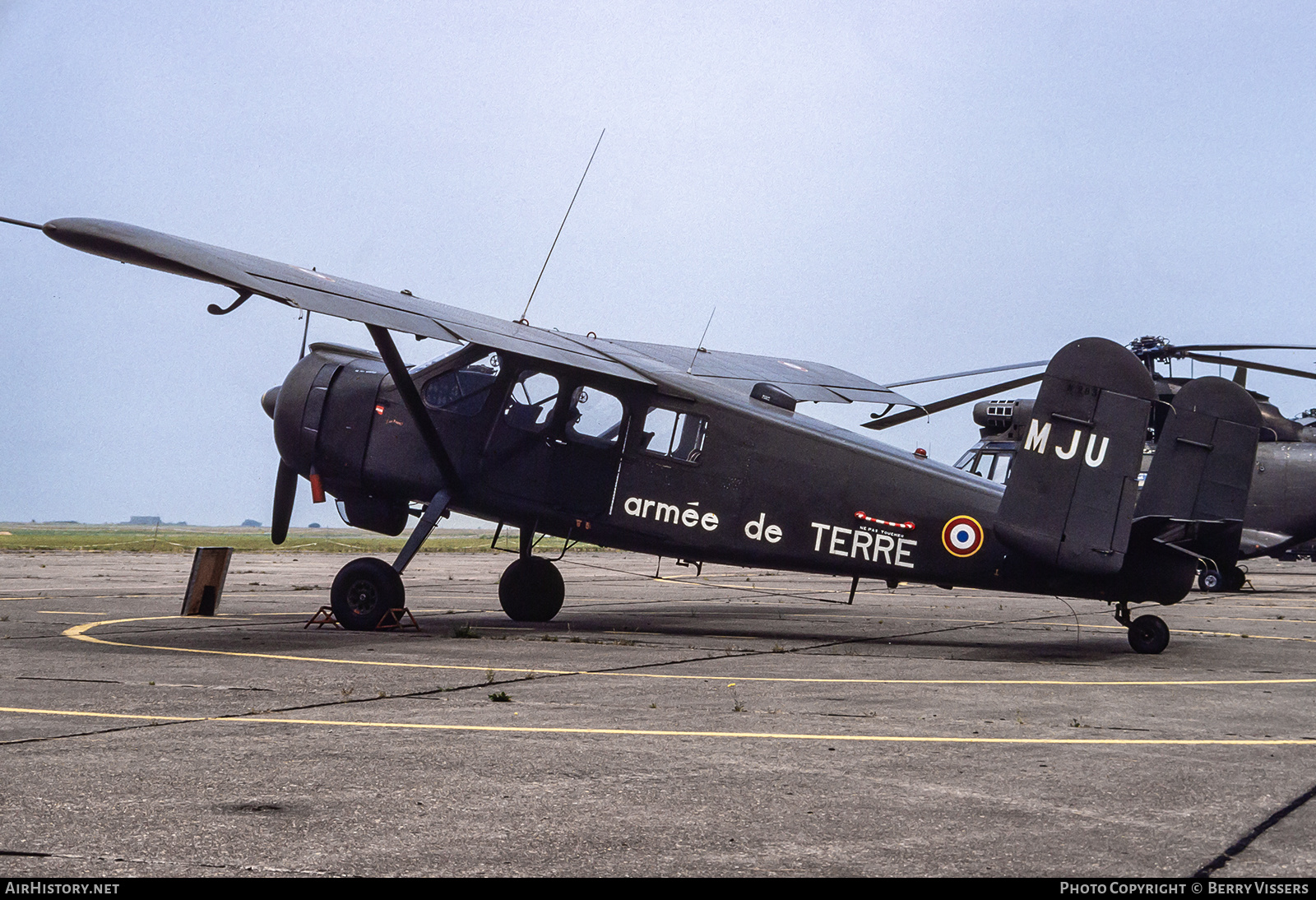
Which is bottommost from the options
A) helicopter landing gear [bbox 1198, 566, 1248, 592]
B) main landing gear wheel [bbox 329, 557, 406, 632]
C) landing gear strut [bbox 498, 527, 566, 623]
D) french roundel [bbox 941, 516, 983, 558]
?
main landing gear wheel [bbox 329, 557, 406, 632]

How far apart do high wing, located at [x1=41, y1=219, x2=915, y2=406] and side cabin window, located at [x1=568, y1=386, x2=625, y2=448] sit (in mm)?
403

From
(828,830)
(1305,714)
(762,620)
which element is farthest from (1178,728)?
(762,620)

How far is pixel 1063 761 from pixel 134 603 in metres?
14.1

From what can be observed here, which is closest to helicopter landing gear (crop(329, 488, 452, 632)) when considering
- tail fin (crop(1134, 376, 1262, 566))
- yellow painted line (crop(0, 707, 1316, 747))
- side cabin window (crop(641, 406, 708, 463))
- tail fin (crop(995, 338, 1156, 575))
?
side cabin window (crop(641, 406, 708, 463))

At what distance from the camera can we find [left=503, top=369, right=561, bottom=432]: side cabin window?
13234mm

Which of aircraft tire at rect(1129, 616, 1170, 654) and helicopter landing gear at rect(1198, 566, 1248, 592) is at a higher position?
helicopter landing gear at rect(1198, 566, 1248, 592)

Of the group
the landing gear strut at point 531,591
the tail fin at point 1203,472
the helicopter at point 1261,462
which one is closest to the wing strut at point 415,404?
the landing gear strut at point 531,591

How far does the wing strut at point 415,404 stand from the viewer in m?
11.9

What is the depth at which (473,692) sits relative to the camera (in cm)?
809

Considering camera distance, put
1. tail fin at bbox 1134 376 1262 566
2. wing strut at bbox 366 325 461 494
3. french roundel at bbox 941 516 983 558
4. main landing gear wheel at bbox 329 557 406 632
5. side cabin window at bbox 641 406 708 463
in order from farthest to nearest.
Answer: side cabin window at bbox 641 406 708 463 → main landing gear wheel at bbox 329 557 406 632 → wing strut at bbox 366 325 461 494 → french roundel at bbox 941 516 983 558 → tail fin at bbox 1134 376 1262 566

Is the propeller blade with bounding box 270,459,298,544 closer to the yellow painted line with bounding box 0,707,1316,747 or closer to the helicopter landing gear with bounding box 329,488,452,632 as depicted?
the helicopter landing gear with bounding box 329,488,452,632

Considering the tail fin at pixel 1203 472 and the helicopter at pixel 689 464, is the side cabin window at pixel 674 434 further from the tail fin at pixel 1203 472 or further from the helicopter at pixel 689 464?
the tail fin at pixel 1203 472

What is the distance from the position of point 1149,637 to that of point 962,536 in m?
2.02
